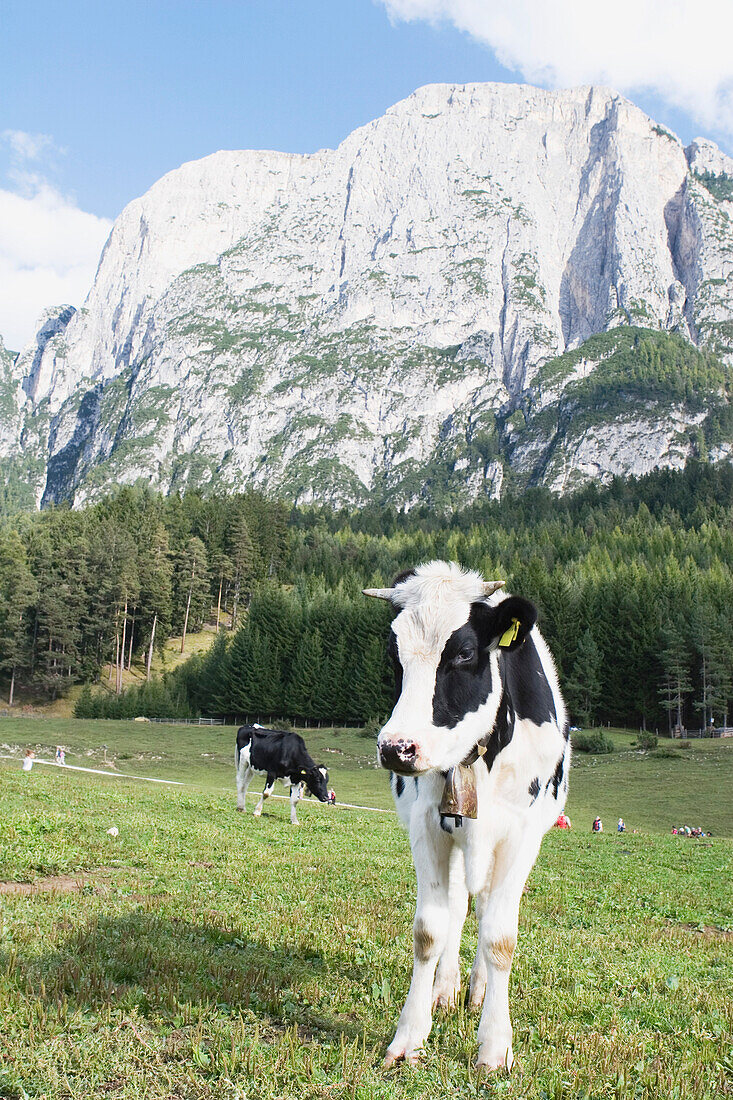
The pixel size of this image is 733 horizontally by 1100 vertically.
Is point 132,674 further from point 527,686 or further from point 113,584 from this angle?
point 527,686

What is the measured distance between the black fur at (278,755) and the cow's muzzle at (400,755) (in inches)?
827

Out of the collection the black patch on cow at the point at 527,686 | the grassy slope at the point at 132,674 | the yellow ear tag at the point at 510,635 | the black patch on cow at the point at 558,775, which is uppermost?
the yellow ear tag at the point at 510,635

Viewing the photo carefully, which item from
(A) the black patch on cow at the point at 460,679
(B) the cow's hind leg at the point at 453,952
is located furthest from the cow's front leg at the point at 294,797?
(A) the black patch on cow at the point at 460,679

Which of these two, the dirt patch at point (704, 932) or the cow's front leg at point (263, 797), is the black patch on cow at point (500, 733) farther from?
the cow's front leg at point (263, 797)

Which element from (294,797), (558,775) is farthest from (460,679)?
(294,797)

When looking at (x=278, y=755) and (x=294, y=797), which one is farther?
(x=278, y=755)

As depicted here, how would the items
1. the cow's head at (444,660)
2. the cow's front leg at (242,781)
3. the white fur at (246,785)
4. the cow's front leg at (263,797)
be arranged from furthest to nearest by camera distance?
the cow's front leg at (242,781) < the white fur at (246,785) < the cow's front leg at (263,797) < the cow's head at (444,660)

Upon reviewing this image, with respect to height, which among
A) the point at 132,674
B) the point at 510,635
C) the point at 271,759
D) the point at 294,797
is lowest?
the point at 132,674

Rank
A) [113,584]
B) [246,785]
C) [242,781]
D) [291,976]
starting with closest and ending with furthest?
1. [291,976]
2. [246,785]
3. [242,781]
4. [113,584]

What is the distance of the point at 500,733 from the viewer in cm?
528

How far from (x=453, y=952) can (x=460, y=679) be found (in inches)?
102

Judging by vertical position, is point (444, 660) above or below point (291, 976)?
above

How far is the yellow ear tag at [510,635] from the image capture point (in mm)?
5141

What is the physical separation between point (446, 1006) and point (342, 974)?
113 centimetres
